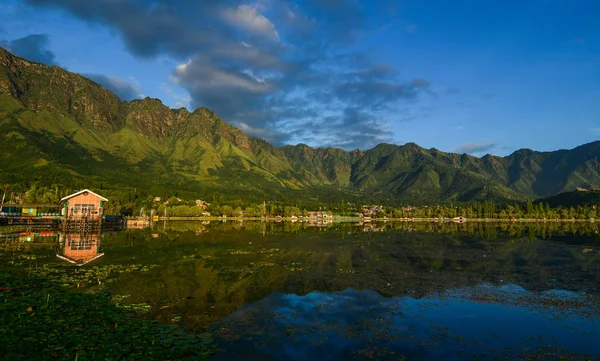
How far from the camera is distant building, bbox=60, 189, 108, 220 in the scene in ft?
331

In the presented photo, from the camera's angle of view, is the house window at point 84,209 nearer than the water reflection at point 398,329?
No

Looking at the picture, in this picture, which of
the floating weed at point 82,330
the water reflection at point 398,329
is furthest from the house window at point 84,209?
the water reflection at point 398,329

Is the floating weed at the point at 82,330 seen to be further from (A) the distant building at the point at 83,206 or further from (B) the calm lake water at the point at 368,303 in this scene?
(A) the distant building at the point at 83,206

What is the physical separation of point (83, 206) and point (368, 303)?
103 meters

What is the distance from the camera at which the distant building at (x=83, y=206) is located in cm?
10100

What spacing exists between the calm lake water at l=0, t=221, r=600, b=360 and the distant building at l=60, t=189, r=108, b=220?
188ft

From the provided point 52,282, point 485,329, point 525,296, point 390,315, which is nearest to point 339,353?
point 390,315

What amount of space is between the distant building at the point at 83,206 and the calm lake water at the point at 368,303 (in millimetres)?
57273

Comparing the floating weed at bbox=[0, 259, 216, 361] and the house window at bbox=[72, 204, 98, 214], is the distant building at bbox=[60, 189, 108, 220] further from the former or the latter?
the floating weed at bbox=[0, 259, 216, 361]

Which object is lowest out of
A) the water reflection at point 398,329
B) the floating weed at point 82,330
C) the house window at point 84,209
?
the water reflection at point 398,329

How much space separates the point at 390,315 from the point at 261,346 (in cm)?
1034

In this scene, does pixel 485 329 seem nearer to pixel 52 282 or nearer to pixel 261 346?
pixel 261 346

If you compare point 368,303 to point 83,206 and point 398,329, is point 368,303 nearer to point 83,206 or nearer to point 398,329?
point 398,329

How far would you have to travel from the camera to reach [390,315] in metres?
24.1
